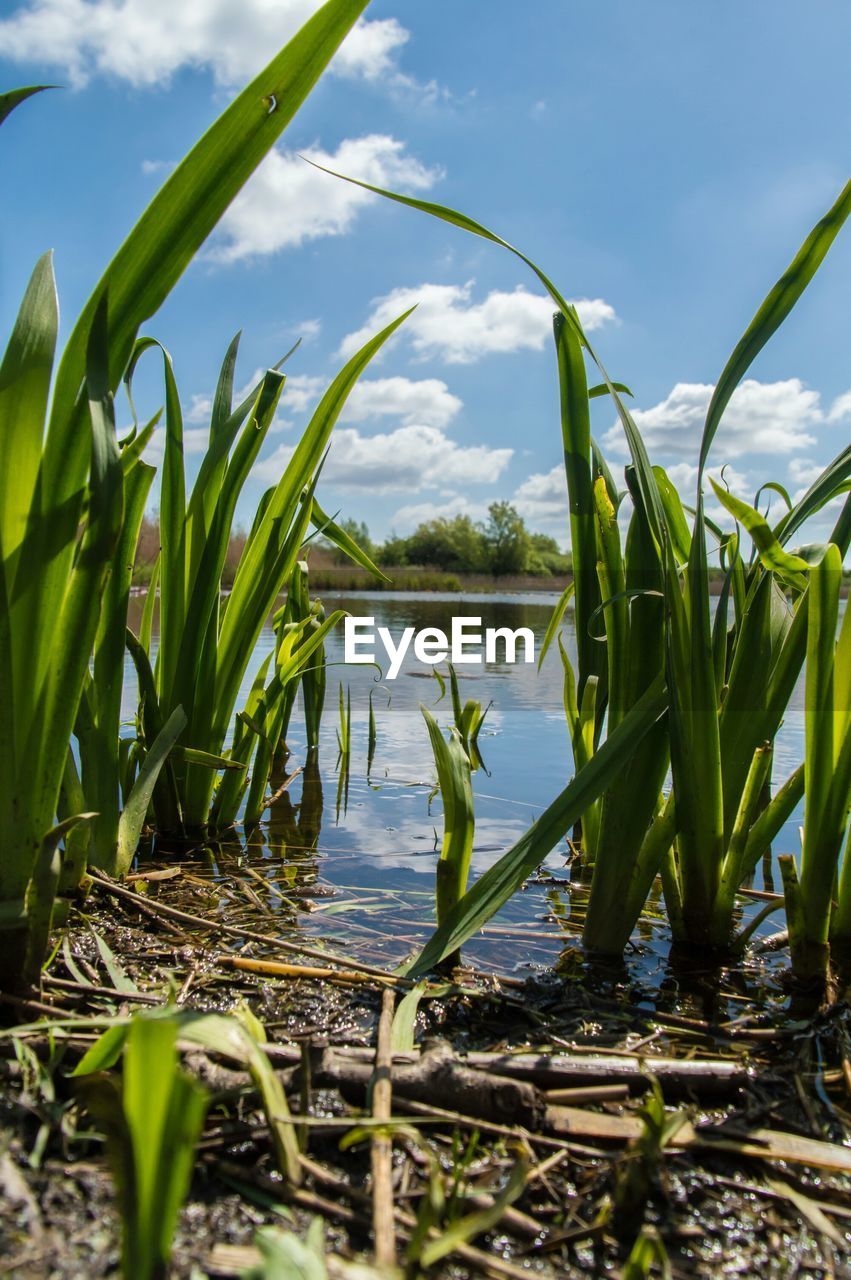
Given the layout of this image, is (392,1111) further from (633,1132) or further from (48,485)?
(48,485)

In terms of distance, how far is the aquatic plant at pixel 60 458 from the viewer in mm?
828

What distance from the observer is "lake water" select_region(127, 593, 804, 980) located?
4.02ft

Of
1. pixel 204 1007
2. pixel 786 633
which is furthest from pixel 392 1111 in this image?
pixel 786 633

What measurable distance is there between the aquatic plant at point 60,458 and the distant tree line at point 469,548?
179ft

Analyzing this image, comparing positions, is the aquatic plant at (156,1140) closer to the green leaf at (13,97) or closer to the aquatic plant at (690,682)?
the aquatic plant at (690,682)

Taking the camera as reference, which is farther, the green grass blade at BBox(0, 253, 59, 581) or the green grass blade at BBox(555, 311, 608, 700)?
the green grass blade at BBox(555, 311, 608, 700)

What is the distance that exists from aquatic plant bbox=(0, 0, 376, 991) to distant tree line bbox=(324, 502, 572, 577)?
54542mm

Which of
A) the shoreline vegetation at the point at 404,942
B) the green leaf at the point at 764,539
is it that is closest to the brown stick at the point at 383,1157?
the shoreline vegetation at the point at 404,942

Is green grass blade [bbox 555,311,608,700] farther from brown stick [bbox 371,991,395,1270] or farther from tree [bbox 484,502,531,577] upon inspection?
tree [bbox 484,502,531,577]

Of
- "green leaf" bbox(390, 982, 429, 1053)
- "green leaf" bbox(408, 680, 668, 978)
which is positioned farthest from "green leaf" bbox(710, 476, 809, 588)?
"green leaf" bbox(390, 982, 429, 1053)

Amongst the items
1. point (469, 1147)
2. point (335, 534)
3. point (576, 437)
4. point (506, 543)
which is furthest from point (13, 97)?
point (506, 543)

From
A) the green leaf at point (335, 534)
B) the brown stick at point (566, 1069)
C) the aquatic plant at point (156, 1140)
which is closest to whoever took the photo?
the aquatic plant at point (156, 1140)

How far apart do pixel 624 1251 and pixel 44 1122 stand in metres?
0.43

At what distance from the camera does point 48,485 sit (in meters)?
0.86
